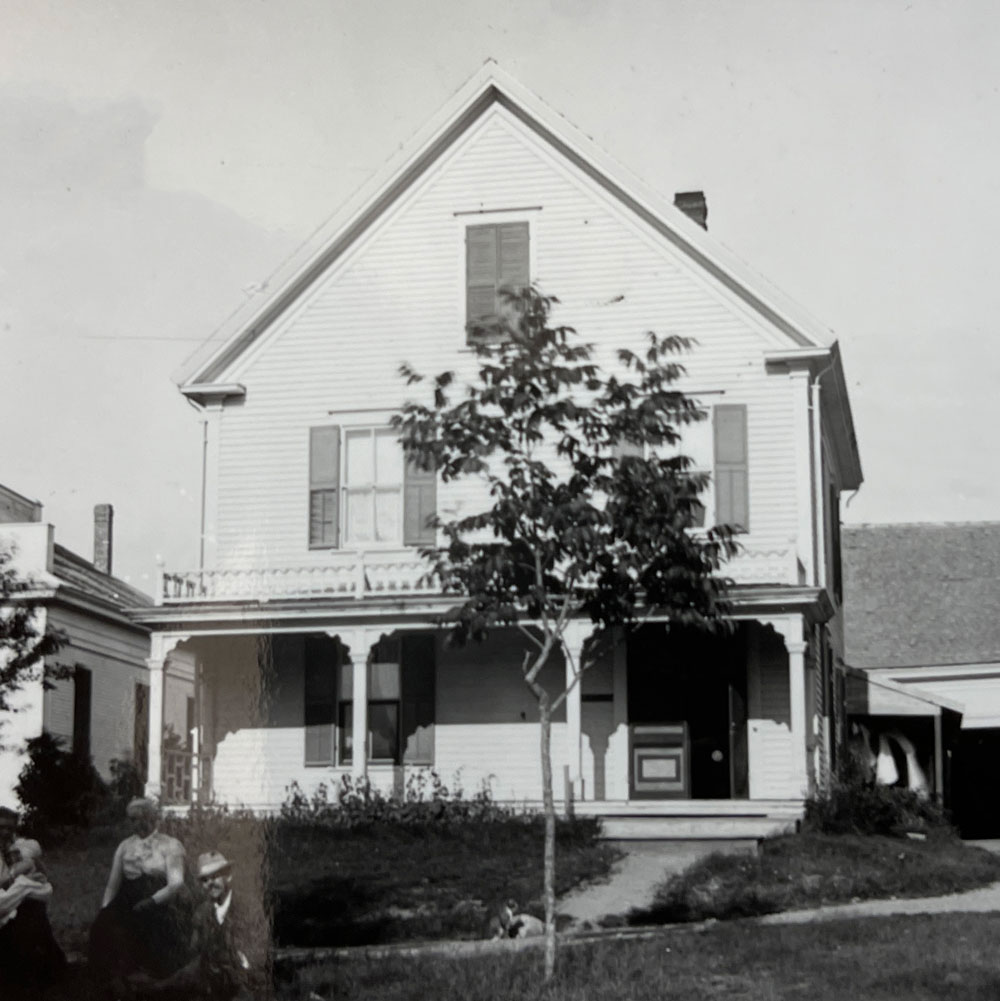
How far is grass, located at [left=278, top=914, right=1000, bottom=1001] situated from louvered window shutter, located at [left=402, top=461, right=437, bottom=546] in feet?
32.9

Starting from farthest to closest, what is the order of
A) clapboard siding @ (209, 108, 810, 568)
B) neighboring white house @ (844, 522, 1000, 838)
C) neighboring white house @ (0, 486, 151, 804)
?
neighboring white house @ (844, 522, 1000, 838) → neighboring white house @ (0, 486, 151, 804) → clapboard siding @ (209, 108, 810, 568)

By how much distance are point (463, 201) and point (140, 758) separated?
1131cm

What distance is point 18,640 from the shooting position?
22703mm

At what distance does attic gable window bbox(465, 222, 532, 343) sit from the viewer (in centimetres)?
2278

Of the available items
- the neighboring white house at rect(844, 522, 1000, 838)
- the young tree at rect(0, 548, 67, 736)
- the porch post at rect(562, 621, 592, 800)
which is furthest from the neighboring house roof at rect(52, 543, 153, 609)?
the neighboring white house at rect(844, 522, 1000, 838)

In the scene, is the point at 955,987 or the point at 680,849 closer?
the point at 955,987

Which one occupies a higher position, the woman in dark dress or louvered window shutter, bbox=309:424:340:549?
louvered window shutter, bbox=309:424:340:549

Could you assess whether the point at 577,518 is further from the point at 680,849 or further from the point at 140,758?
the point at 140,758

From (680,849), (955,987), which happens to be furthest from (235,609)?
(955,987)

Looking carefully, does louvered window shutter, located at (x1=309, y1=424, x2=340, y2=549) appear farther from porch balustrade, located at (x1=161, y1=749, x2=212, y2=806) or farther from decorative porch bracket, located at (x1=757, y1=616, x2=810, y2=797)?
decorative porch bracket, located at (x1=757, y1=616, x2=810, y2=797)

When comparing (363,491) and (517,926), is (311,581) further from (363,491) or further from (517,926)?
(517,926)

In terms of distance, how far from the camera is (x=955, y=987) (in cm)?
1087

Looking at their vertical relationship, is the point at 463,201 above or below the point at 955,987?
above

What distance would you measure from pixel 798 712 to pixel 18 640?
1070cm
